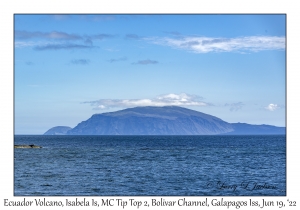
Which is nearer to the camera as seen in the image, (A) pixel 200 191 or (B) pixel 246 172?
(A) pixel 200 191
